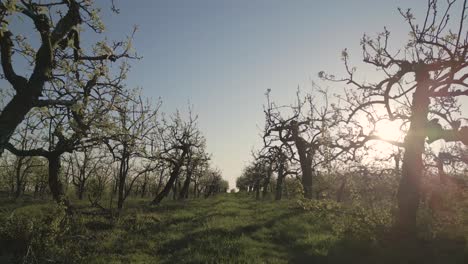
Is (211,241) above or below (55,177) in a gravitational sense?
below

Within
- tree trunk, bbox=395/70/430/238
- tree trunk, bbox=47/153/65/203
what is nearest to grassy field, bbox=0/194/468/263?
tree trunk, bbox=395/70/430/238

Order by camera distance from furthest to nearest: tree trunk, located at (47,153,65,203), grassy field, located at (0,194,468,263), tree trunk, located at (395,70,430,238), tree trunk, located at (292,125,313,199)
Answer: tree trunk, located at (292,125,313,199) → tree trunk, located at (47,153,65,203) → tree trunk, located at (395,70,430,238) → grassy field, located at (0,194,468,263)

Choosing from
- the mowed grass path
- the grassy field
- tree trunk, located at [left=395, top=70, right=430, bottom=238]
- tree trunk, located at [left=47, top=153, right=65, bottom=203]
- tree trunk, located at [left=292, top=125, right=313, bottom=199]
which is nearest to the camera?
the grassy field

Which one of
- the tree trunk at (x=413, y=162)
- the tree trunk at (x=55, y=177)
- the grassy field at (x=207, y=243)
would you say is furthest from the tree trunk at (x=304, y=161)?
the tree trunk at (x=55, y=177)

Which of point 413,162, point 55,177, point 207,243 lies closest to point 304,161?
point 413,162

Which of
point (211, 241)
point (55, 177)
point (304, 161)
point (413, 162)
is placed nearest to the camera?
point (413, 162)

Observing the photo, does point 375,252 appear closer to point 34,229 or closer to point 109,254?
point 109,254

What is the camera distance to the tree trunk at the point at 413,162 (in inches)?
529

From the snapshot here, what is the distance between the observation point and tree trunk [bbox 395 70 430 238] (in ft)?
44.1

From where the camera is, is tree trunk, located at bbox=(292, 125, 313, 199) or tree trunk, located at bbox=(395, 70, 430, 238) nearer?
tree trunk, located at bbox=(395, 70, 430, 238)

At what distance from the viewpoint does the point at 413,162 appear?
13.5m

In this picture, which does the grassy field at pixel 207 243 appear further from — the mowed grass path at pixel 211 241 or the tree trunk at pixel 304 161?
the tree trunk at pixel 304 161

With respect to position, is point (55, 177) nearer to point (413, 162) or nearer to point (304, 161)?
point (413, 162)

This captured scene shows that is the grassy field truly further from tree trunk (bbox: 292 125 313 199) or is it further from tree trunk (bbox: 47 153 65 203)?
tree trunk (bbox: 292 125 313 199)
